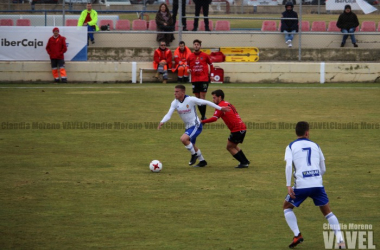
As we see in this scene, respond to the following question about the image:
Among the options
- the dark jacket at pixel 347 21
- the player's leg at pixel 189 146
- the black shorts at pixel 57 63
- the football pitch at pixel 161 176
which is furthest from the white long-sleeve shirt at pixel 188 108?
the dark jacket at pixel 347 21

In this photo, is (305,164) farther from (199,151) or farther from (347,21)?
(347,21)

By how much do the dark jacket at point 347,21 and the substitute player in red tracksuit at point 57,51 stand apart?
41.2ft

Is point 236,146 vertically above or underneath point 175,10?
underneath

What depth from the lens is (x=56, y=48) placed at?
85.2ft

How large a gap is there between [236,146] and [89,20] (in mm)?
17848

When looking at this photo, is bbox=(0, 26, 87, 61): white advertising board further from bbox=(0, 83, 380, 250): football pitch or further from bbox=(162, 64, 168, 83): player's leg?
bbox=(0, 83, 380, 250): football pitch

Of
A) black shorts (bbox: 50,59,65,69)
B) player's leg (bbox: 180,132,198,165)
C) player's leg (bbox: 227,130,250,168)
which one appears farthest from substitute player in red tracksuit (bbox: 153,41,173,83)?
player's leg (bbox: 227,130,250,168)

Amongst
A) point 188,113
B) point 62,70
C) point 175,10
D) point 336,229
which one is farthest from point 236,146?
point 175,10

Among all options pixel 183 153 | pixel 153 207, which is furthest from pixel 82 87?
pixel 153 207

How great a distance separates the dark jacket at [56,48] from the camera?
25969mm

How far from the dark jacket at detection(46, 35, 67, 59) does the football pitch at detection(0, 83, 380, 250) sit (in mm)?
3854

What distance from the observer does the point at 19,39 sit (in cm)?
2680

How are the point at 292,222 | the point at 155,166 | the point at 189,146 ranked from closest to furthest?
the point at 292,222, the point at 155,166, the point at 189,146

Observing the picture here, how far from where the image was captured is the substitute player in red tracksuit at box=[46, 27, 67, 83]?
26.0m
